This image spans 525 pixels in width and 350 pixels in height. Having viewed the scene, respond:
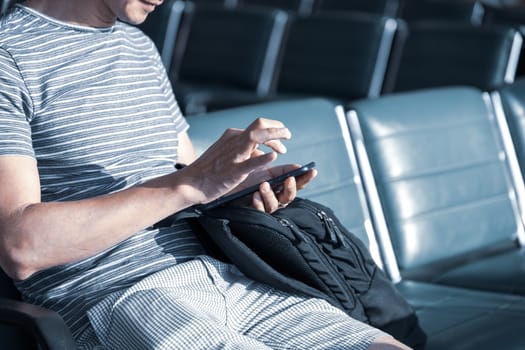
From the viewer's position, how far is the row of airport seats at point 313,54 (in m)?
4.22

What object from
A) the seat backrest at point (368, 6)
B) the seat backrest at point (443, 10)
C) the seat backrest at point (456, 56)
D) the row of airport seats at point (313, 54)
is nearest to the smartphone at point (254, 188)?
the seat backrest at point (456, 56)

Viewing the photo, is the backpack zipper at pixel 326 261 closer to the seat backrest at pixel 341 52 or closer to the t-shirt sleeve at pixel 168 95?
the t-shirt sleeve at pixel 168 95

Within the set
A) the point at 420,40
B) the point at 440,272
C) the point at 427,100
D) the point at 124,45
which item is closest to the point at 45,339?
the point at 124,45

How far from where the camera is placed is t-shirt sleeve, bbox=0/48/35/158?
1615mm

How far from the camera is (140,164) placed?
1848mm

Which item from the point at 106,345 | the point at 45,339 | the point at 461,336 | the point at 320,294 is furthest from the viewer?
the point at 461,336

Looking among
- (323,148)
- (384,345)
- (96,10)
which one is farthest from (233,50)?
(384,345)

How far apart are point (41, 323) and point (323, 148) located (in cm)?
103

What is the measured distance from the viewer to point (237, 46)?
5.08 metres

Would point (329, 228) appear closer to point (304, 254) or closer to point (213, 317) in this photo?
point (304, 254)

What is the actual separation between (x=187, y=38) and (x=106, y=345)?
12.7ft

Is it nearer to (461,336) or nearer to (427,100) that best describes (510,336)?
(461,336)

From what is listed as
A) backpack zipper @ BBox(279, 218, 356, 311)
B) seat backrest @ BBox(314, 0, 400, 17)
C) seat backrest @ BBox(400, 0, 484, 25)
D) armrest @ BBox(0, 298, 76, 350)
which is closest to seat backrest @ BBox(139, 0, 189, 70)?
seat backrest @ BBox(314, 0, 400, 17)

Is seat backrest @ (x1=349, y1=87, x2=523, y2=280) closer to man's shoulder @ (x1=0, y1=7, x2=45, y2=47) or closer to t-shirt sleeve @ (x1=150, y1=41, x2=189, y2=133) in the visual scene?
t-shirt sleeve @ (x1=150, y1=41, x2=189, y2=133)
